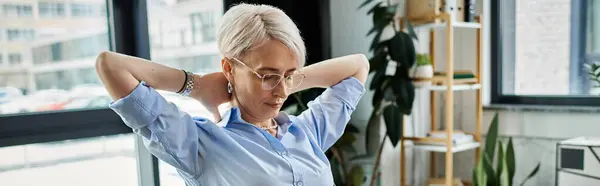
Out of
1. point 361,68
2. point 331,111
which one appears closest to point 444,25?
point 361,68

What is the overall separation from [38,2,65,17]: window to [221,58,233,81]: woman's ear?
120cm

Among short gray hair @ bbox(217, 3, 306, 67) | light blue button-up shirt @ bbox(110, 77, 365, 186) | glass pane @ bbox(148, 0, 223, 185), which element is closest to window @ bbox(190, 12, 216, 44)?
glass pane @ bbox(148, 0, 223, 185)

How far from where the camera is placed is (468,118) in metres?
2.97

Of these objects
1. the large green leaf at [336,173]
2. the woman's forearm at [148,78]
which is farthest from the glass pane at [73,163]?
the woman's forearm at [148,78]

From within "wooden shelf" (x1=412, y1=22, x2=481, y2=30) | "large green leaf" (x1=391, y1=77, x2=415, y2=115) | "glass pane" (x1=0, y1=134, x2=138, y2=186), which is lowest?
"glass pane" (x1=0, y1=134, x2=138, y2=186)

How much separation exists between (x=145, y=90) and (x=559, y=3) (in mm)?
2457

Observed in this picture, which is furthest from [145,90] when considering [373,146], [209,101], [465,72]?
[465,72]

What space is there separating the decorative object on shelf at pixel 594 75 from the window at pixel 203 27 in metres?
1.70

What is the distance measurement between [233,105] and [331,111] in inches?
12.1

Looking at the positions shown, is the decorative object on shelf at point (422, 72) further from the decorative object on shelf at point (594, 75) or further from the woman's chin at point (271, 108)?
the woman's chin at point (271, 108)

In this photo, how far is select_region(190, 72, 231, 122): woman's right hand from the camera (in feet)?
3.39

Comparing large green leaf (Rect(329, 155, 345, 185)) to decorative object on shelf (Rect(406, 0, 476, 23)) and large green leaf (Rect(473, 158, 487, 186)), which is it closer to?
large green leaf (Rect(473, 158, 487, 186))

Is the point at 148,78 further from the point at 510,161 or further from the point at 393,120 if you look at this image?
the point at 510,161

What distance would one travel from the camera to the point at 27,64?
1.91m
